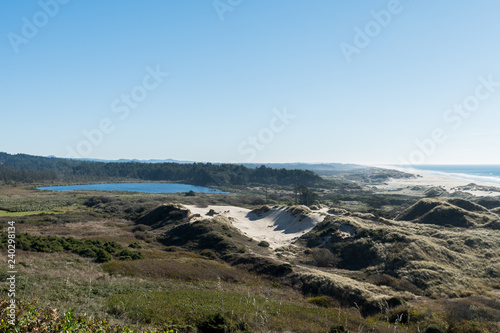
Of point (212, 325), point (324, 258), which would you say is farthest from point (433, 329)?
point (324, 258)

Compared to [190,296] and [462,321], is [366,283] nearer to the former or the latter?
[462,321]

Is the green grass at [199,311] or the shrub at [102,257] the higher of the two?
the green grass at [199,311]

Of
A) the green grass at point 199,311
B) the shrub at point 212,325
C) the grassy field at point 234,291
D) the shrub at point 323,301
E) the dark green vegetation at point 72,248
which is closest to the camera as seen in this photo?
the shrub at point 212,325

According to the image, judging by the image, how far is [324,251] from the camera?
126ft

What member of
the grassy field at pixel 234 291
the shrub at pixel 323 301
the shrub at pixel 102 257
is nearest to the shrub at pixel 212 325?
the grassy field at pixel 234 291

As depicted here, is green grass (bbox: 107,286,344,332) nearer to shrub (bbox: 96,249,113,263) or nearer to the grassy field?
the grassy field

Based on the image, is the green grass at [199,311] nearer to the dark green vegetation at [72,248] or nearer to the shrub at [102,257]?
the shrub at [102,257]

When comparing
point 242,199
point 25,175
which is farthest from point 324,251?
point 25,175

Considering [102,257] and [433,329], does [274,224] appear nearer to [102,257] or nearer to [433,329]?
[102,257]

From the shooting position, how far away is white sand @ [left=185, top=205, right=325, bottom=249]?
51.7 m

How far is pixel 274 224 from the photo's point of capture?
60.7 meters

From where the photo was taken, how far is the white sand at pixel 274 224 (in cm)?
5168

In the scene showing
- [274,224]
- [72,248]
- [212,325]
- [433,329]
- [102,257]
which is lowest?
[274,224]

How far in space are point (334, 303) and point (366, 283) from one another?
23.6 ft
